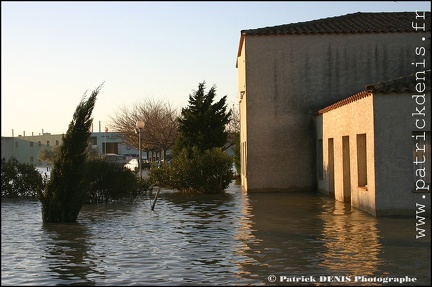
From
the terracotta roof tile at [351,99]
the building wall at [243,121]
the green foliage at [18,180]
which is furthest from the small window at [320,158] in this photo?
the green foliage at [18,180]

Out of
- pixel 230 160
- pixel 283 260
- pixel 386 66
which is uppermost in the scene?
pixel 386 66

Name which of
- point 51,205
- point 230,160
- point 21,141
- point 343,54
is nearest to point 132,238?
point 51,205

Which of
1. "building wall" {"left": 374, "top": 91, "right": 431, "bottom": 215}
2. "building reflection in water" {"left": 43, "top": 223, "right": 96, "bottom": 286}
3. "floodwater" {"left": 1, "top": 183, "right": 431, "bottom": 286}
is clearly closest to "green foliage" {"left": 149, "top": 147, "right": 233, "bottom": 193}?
"floodwater" {"left": 1, "top": 183, "right": 431, "bottom": 286}

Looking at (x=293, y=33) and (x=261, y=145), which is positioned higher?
(x=293, y=33)

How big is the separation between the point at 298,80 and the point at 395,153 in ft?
35.6

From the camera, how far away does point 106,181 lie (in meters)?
24.0

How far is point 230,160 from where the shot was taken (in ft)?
93.6

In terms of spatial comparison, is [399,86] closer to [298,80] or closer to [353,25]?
[298,80]

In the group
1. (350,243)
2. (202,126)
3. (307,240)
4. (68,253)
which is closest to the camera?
(68,253)

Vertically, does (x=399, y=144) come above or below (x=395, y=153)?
above

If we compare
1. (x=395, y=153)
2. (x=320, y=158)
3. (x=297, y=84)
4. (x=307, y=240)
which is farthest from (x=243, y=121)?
(x=307, y=240)

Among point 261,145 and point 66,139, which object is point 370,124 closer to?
point 66,139

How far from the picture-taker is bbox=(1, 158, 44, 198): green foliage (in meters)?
27.7

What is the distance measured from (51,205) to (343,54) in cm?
1497
